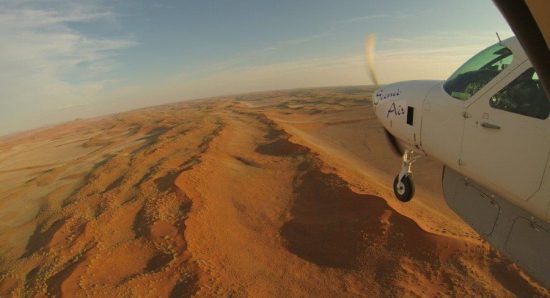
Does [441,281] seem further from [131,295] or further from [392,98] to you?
[131,295]

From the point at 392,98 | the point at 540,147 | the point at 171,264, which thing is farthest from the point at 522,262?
the point at 171,264

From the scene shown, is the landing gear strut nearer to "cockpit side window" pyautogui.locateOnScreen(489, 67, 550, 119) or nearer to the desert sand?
the desert sand

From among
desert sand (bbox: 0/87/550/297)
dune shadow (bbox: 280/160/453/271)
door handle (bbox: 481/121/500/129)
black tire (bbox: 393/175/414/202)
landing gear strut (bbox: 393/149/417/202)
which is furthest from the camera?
dune shadow (bbox: 280/160/453/271)

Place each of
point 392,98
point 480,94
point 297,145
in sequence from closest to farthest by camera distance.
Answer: point 480,94, point 392,98, point 297,145

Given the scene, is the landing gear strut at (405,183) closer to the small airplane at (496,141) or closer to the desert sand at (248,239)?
the small airplane at (496,141)

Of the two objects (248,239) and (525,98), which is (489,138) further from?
(248,239)

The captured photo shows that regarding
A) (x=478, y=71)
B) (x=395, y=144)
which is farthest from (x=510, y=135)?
(x=395, y=144)

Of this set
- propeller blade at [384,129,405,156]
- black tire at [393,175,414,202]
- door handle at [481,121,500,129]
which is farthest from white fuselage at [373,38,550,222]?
black tire at [393,175,414,202]

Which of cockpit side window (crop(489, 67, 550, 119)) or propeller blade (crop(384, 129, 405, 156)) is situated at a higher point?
cockpit side window (crop(489, 67, 550, 119))

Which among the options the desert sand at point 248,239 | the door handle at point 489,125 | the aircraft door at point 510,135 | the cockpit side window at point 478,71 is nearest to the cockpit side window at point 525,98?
the aircraft door at point 510,135
